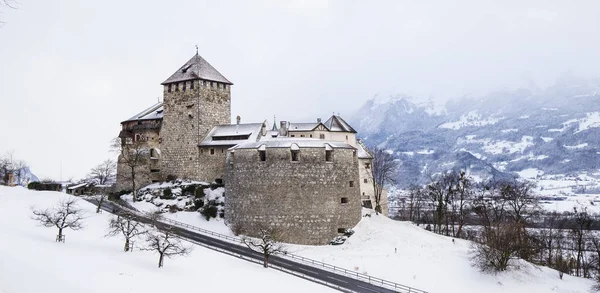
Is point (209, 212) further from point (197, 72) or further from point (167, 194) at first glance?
point (197, 72)

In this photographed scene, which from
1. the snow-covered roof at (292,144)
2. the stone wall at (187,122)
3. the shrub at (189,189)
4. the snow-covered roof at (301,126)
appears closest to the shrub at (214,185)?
the shrub at (189,189)

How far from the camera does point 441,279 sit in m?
39.4

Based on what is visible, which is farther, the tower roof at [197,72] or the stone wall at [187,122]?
the tower roof at [197,72]

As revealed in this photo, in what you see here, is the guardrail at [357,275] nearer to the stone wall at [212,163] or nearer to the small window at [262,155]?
the small window at [262,155]

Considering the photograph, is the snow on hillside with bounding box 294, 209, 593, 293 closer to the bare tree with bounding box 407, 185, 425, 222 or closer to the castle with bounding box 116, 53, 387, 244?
the castle with bounding box 116, 53, 387, 244

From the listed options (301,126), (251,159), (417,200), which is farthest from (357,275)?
(417,200)

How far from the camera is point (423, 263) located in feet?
136

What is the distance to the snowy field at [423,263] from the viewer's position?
3931 cm

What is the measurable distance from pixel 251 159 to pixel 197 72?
17.1 m

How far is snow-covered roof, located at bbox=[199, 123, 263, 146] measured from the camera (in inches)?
2249

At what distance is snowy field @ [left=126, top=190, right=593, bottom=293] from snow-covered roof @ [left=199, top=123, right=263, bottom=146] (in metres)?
12.4

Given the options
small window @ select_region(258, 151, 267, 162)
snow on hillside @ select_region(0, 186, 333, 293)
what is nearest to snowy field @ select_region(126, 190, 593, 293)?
small window @ select_region(258, 151, 267, 162)

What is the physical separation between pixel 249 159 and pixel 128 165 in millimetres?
19369

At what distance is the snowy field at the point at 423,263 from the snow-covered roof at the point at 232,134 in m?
12.4
